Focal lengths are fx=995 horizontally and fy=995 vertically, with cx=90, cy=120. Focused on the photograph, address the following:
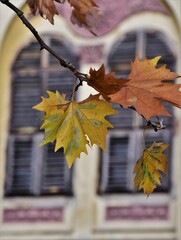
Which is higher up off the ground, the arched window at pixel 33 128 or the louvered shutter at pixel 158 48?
the louvered shutter at pixel 158 48

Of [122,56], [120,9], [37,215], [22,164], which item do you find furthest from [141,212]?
[120,9]

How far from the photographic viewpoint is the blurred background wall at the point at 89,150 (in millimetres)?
4676

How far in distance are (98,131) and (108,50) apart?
11.2ft

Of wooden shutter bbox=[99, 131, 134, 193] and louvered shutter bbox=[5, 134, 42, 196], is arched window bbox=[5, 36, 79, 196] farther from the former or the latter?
wooden shutter bbox=[99, 131, 134, 193]

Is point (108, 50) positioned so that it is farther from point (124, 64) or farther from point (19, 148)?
point (19, 148)

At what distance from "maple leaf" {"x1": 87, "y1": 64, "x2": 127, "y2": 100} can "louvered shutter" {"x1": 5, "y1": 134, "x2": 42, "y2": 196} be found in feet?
11.3

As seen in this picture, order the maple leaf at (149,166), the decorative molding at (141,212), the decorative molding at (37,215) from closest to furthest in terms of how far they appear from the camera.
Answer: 1. the maple leaf at (149,166)
2. the decorative molding at (141,212)
3. the decorative molding at (37,215)

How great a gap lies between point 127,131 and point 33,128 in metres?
0.47

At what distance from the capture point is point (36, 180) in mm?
4840

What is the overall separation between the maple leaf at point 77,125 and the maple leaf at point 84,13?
0.31 m

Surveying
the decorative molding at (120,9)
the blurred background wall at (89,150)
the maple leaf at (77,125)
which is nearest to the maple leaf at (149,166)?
the maple leaf at (77,125)

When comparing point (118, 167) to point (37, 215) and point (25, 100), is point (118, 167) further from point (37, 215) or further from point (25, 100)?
point (25, 100)

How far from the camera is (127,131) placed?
4.77 metres

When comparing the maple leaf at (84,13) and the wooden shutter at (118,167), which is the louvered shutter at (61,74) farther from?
the maple leaf at (84,13)
